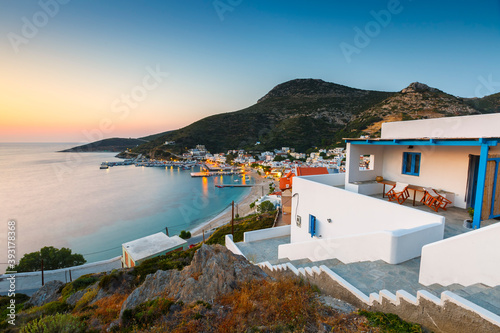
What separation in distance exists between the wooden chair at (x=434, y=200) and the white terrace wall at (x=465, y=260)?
329 cm

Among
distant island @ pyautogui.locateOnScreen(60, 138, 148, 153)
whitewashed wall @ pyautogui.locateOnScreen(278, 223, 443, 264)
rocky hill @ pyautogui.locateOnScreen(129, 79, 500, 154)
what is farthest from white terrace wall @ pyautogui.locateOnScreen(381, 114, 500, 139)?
distant island @ pyautogui.locateOnScreen(60, 138, 148, 153)

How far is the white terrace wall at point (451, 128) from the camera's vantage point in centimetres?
595

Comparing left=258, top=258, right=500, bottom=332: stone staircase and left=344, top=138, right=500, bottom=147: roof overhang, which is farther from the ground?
left=344, top=138, right=500, bottom=147: roof overhang

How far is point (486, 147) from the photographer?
4.69 m

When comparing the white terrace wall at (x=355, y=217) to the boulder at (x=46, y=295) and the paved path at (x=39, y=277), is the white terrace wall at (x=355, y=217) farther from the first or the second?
the paved path at (x=39, y=277)

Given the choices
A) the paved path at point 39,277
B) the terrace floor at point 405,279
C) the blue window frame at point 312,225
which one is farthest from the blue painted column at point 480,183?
the paved path at point 39,277

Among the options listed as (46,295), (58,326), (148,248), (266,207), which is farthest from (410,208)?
(266,207)

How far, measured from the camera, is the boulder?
429 inches

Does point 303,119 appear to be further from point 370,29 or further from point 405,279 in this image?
point 405,279

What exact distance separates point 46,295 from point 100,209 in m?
34.9

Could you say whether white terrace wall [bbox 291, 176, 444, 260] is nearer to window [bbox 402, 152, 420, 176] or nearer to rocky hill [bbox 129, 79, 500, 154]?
window [bbox 402, 152, 420, 176]

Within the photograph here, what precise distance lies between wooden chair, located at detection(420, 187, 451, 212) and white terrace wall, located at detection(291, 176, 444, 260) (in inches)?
77.0

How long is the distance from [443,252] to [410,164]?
5.04m

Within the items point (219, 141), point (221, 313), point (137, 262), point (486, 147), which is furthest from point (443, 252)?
point (219, 141)
